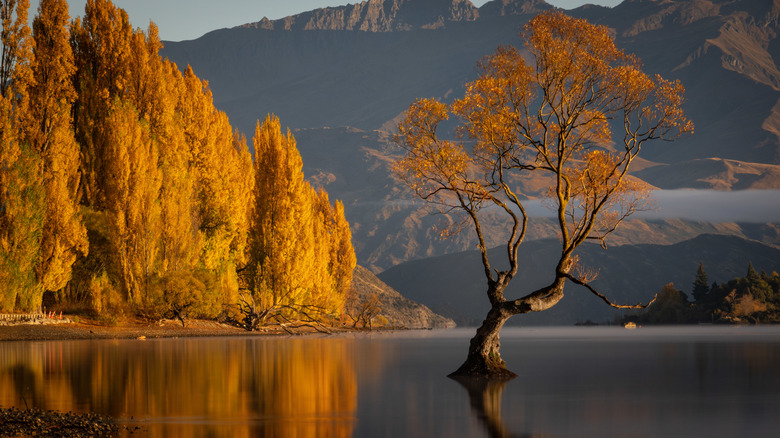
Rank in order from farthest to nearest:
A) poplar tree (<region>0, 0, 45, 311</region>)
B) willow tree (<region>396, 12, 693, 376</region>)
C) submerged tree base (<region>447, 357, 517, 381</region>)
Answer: poplar tree (<region>0, 0, 45, 311</region>) < willow tree (<region>396, 12, 693, 376</region>) < submerged tree base (<region>447, 357, 517, 381</region>)

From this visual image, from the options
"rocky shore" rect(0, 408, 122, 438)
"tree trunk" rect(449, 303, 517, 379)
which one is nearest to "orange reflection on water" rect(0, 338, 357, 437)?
"rocky shore" rect(0, 408, 122, 438)

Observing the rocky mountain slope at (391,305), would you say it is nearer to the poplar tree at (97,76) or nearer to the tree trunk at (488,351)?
the poplar tree at (97,76)

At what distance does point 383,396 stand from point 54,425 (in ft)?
28.6

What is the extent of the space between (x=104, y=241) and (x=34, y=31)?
13184 mm

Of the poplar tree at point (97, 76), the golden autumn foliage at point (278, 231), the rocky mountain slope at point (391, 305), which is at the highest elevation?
the poplar tree at point (97, 76)

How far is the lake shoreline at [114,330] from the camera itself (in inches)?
1686

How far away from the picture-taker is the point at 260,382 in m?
23.4

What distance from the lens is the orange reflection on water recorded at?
15711 mm

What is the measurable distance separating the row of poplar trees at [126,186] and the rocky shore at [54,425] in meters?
30.3

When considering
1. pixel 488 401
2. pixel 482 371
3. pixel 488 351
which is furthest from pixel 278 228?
pixel 488 401

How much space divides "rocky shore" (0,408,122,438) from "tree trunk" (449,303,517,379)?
43.9 ft

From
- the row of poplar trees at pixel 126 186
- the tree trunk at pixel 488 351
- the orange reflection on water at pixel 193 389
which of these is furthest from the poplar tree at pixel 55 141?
the tree trunk at pixel 488 351

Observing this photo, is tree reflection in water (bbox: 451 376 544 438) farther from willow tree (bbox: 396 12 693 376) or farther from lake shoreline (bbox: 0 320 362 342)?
lake shoreline (bbox: 0 320 362 342)

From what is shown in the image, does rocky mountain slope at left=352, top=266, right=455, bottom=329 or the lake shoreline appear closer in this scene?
the lake shoreline
